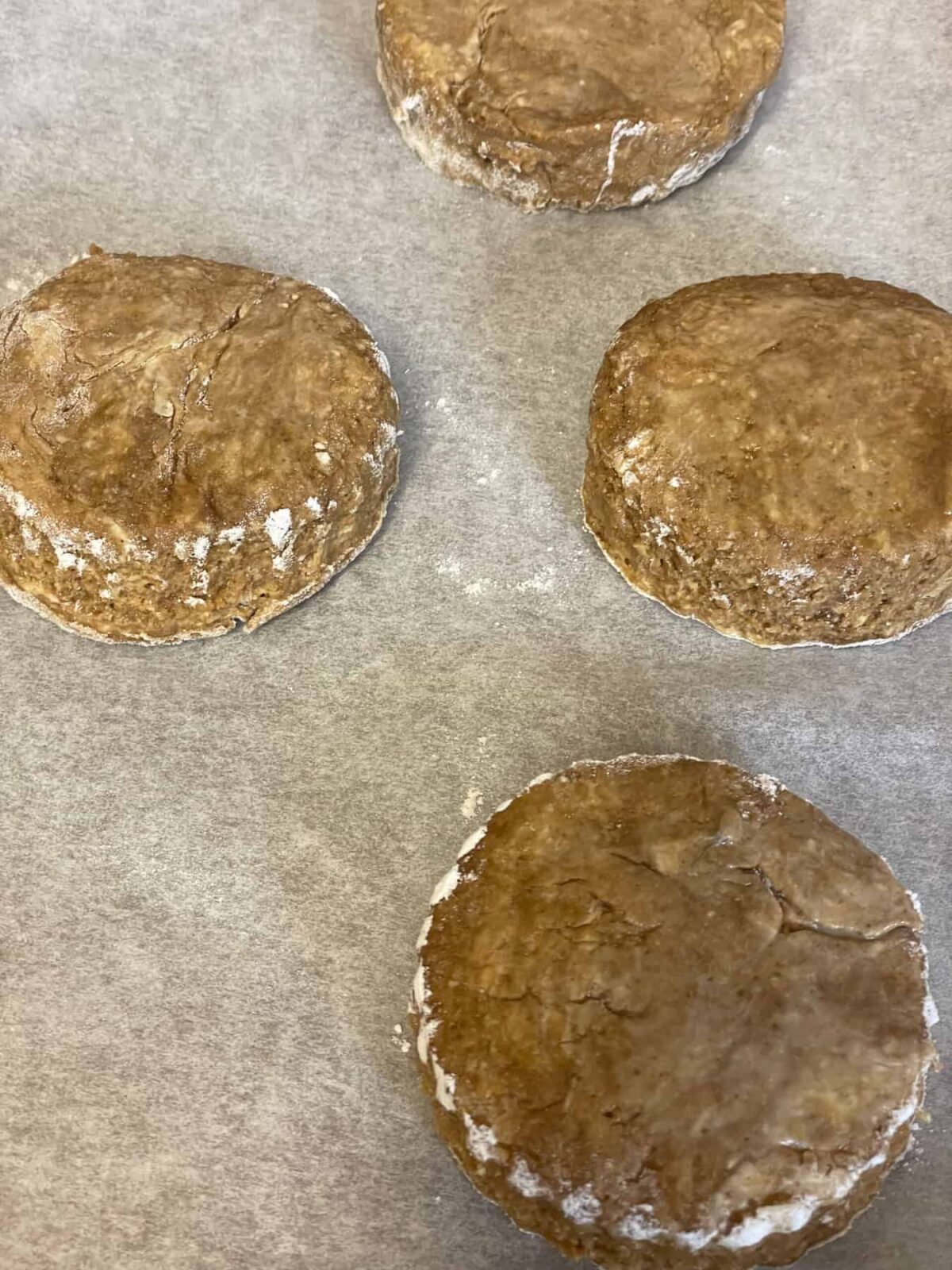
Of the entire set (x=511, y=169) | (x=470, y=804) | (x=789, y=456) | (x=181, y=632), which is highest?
(x=511, y=169)

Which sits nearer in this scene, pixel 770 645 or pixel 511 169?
pixel 770 645

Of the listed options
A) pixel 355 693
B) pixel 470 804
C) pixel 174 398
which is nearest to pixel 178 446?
pixel 174 398

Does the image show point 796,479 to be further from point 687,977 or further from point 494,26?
point 494,26

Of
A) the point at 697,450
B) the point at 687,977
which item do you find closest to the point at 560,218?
the point at 697,450

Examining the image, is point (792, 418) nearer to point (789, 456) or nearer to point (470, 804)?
point (789, 456)

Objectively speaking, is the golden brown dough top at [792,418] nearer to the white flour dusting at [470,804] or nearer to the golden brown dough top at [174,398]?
the golden brown dough top at [174,398]

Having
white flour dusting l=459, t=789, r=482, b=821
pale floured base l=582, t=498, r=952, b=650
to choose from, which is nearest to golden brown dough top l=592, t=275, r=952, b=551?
pale floured base l=582, t=498, r=952, b=650

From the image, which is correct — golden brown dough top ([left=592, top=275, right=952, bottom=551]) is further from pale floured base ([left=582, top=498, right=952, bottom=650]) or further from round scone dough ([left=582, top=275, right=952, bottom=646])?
pale floured base ([left=582, top=498, right=952, bottom=650])
